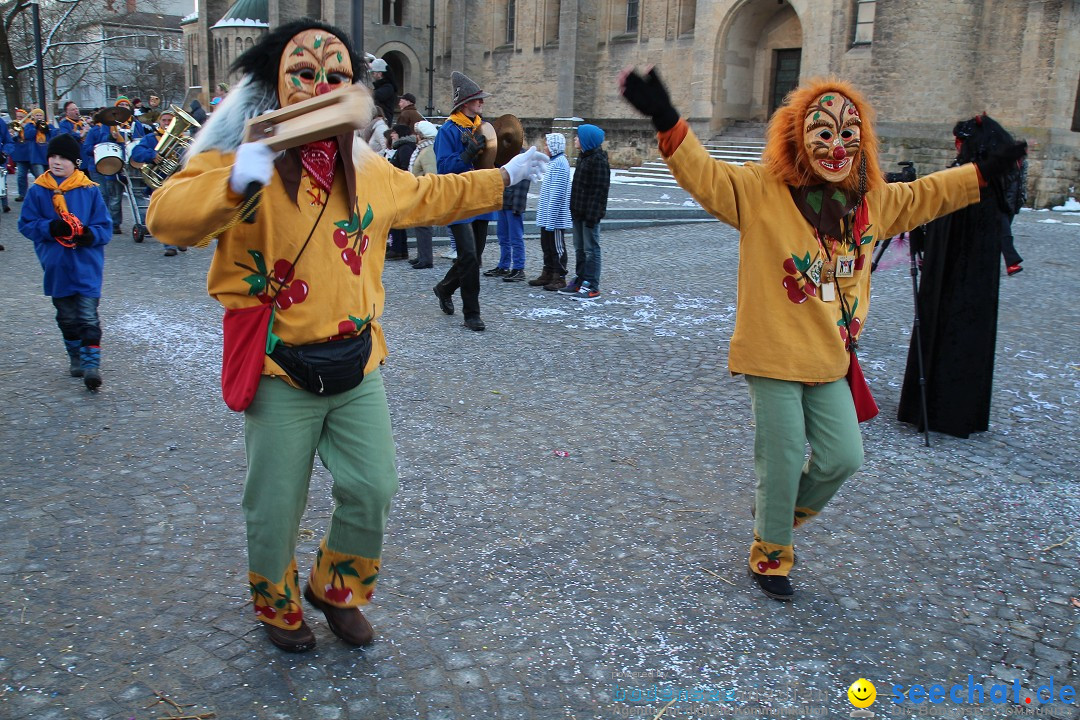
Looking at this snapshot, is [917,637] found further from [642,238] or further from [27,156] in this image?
[27,156]

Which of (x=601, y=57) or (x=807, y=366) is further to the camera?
(x=601, y=57)

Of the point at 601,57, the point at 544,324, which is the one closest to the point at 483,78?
the point at 601,57

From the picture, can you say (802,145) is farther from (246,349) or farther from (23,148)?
(23,148)

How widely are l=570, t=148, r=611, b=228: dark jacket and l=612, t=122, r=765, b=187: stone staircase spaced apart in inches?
639

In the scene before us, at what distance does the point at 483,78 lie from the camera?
131 feet

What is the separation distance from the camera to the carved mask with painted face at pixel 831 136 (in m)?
3.42

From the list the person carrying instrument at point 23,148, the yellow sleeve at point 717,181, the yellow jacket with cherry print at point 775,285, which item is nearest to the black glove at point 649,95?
the yellow sleeve at point 717,181

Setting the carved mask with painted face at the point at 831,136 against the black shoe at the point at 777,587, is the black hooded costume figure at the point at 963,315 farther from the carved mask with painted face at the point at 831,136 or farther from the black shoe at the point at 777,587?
the black shoe at the point at 777,587

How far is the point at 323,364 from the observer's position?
2803 millimetres

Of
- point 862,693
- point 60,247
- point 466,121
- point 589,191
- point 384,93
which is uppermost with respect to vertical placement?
point 384,93

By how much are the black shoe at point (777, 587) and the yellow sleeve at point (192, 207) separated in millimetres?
2534

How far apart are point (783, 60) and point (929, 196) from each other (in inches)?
1108

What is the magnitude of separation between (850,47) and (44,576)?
2652 centimetres

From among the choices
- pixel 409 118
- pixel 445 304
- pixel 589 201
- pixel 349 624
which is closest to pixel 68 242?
pixel 445 304
